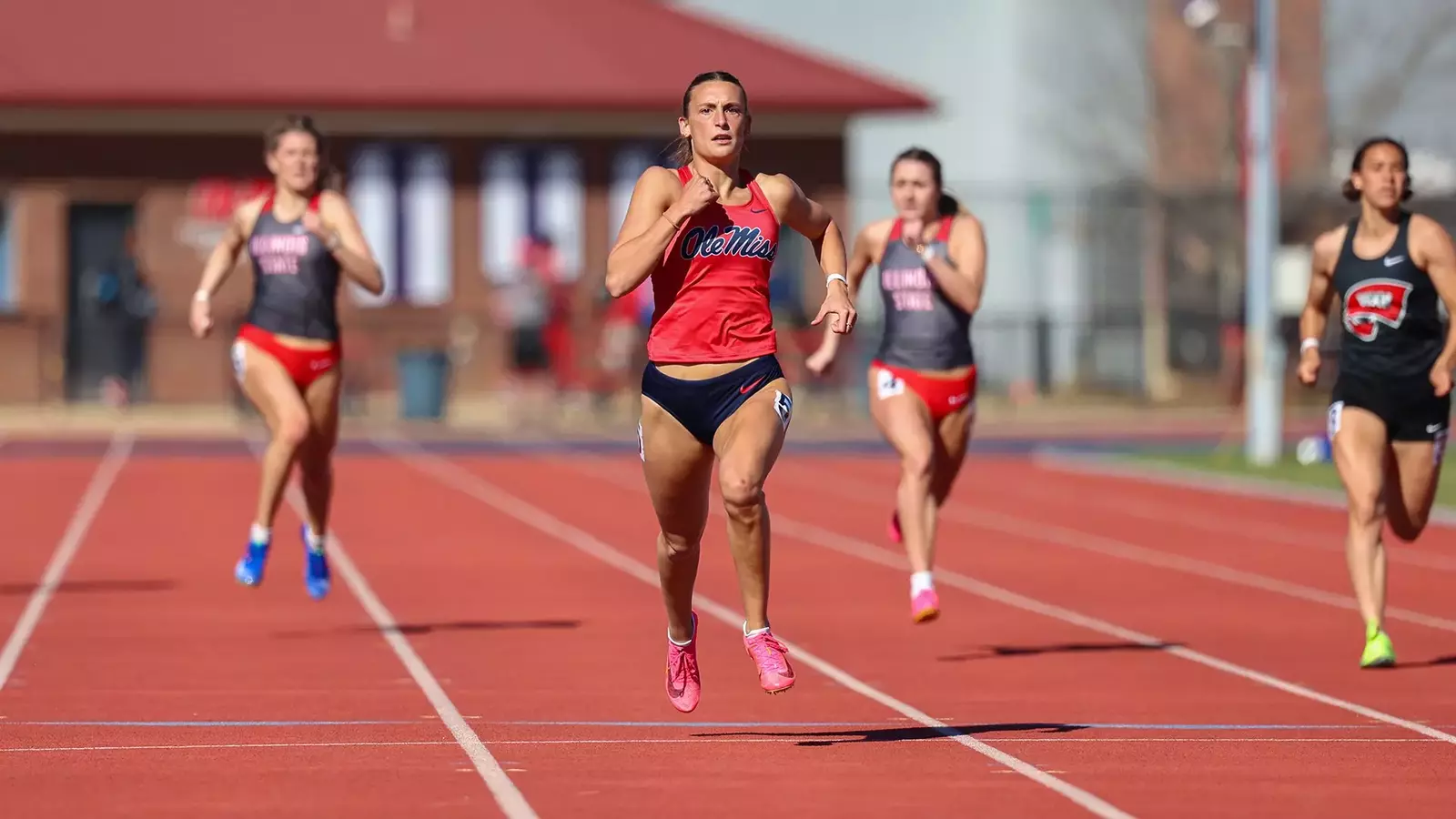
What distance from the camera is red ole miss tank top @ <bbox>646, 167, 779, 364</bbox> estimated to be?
9.51m

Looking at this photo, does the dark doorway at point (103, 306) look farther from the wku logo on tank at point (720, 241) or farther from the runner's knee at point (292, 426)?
the wku logo on tank at point (720, 241)

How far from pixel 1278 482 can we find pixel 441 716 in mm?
16527

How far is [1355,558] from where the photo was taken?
1235 cm

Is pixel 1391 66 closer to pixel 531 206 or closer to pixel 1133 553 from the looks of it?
pixel 531 206

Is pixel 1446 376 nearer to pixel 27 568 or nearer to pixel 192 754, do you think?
pixel 192 754

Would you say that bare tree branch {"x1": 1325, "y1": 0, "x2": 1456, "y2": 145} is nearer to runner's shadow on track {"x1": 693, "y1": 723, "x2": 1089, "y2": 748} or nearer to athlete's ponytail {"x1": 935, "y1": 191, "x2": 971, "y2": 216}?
athlete's ponytail {"x1": 935, "y1": 191, "x2": 971, "y2": 216}

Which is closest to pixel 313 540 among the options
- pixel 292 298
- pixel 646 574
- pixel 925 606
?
pixel 292 298

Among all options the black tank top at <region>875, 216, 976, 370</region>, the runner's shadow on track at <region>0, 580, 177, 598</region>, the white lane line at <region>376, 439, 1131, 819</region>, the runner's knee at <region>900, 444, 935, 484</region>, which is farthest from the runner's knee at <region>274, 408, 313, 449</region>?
the runner's knee at <region>900, 444, 935, 484</region>

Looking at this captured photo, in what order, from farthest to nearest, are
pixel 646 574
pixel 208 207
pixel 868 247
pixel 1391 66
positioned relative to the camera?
1. pixel 1391 66
2. pixel 208 207
3. pixel 646 574
4. pixel 868 247

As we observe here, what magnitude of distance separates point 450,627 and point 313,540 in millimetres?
821

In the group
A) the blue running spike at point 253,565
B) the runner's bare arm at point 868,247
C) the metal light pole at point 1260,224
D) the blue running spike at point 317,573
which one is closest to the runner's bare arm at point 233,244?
the blue running spike at point 253,565

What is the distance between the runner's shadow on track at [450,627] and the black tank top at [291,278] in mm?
1422

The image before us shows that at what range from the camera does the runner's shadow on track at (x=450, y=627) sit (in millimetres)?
13852

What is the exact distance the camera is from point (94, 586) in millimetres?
16453
